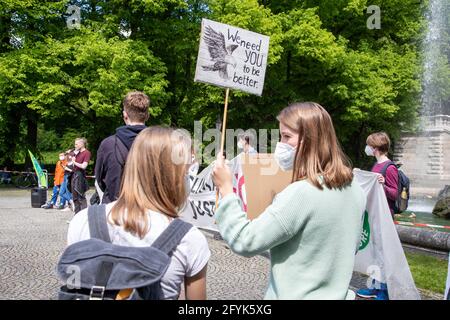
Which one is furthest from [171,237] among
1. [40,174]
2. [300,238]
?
[40,174]

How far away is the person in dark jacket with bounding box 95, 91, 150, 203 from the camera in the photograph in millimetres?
4469

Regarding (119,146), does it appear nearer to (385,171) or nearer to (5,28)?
(385,171)

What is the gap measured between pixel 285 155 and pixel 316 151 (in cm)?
21

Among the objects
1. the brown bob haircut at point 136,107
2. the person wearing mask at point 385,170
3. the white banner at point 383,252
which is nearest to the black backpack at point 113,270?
the brown bob haircut at point 136,107

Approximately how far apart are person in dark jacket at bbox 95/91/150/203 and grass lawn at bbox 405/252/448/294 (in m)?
3.67

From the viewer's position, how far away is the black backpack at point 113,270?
6.01 ft

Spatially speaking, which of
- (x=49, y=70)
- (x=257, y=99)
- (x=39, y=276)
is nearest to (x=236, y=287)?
(x=39, y=276)

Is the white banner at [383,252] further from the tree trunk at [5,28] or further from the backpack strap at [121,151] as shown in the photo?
the tree trunk at [5,28]

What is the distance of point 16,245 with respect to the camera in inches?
341

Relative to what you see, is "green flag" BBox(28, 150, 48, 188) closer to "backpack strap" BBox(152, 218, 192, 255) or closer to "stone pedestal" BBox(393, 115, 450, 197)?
"backpack strap" BBox(152, 218, 192, 255)

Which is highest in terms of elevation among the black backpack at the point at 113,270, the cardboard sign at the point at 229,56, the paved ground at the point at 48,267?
the cardboard sign at the point at 229,56

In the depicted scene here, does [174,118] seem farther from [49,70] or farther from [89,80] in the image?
[49,70]

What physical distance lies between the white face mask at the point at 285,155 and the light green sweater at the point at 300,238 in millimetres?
267
